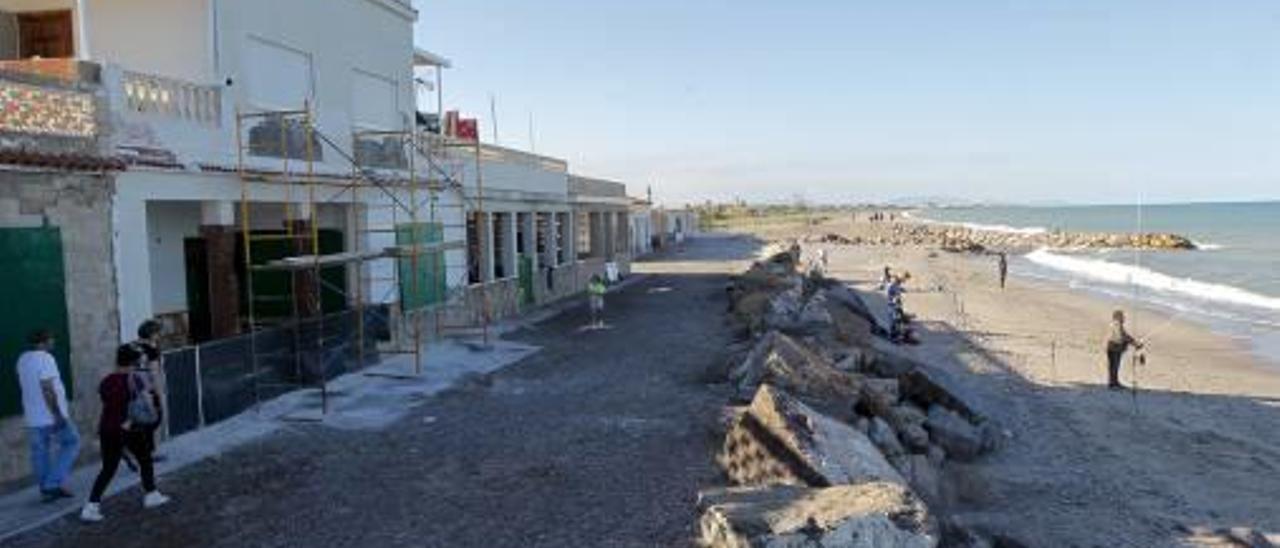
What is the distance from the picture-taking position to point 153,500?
10.6m

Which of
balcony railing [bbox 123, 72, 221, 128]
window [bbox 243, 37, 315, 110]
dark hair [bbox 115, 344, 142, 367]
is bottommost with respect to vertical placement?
dark hair [bbox 115, 344, 142, 367]

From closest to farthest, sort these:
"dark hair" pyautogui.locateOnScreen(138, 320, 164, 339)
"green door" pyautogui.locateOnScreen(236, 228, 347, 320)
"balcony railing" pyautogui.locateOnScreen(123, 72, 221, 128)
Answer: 1. "dark hair" pyautogui.locateOnScreen(138, 320, 164, 339)
2. "balcony railing" pyautogui.locateOnScreen(123, 72, 221, 128)
3. "green door" pyautogui.locateOnScreen(236, 228, 347, 320)

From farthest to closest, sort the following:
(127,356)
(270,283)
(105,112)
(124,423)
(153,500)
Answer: (270,283), (105,112), (153,500), (127,356), (124,423)

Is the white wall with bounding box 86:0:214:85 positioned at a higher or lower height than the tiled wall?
higher

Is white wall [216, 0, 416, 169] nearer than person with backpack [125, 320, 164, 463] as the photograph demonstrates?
No

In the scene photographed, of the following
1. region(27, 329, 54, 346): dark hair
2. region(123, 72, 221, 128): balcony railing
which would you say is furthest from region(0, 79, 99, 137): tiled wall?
region(27, 329, 54, 346): dark hair

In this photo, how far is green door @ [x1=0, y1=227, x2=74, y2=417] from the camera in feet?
35.9

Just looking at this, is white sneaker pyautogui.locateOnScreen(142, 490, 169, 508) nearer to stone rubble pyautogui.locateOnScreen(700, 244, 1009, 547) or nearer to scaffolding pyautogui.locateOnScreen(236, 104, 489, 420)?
scaffolding pyautogui.locateOnScreen(236, 104, 489, 420)

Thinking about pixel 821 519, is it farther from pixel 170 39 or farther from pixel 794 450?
pixel 170 39

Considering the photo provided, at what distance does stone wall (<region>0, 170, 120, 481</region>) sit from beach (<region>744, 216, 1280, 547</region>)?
9.66 m

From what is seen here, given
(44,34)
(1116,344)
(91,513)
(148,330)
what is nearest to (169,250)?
(44,34)

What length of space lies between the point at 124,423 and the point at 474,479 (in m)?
3.52

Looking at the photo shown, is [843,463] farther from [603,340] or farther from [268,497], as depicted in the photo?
[603,340]

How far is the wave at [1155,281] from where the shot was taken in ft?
142
